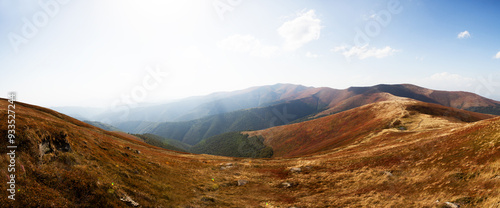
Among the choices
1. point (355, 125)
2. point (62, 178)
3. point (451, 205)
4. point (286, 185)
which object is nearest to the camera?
point (62, 178)

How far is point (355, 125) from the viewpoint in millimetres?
105938

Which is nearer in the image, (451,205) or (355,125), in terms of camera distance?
(451,205)

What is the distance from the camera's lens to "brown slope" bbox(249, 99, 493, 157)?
3034 inches

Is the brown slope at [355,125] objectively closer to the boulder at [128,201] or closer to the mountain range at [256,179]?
the mountain range at [256,179]

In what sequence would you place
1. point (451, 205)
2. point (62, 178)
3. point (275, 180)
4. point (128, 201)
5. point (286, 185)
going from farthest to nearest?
point (275, 180) < point (286, 185) < point (451, 205) < point (128, 201) < point (62, 178)

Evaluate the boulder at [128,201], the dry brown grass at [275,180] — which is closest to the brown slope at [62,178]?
the dry brown grass at [275,180]

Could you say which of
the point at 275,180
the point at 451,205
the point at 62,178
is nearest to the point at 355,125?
the point at 275,180

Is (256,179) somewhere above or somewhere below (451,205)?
below

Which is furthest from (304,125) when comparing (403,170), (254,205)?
(254,205)

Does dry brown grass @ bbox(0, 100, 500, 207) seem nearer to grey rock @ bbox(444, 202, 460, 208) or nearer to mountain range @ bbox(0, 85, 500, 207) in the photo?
mountain range @ bbox(0, 85, 500, 207)

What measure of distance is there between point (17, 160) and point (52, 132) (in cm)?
576

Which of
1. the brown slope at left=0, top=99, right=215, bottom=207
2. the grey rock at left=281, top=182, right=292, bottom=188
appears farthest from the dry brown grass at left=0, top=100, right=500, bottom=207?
the grey rock at left=281, top=182, right=292, bottom=188

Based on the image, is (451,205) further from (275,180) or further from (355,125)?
(355,125)

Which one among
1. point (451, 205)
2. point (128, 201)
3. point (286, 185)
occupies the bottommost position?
point (286, 185)
